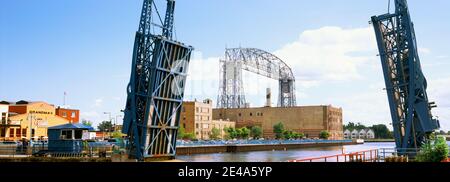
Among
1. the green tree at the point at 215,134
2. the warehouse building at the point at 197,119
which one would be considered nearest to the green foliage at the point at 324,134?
the warehouse building at the point at 197,119

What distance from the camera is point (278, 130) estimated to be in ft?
430

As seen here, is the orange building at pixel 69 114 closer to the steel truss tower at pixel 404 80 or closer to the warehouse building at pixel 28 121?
the warehouse building at pixel 28 121

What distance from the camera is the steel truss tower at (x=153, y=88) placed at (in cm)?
3472

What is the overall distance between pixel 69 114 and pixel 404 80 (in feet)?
238

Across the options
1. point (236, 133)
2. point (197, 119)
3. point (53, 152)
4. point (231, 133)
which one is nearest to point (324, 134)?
point (236, 133)

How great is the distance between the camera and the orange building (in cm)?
8622

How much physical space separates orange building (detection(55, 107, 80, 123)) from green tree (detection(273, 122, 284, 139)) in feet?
192

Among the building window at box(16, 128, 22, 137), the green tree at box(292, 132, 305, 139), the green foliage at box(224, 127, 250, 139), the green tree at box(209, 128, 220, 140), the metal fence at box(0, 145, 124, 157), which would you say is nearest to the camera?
the metal fence at box(0, 145, 124, 157)

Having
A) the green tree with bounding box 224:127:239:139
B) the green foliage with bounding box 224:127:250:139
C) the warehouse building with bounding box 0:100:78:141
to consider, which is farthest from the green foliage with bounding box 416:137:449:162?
the green foliage with bounding box 224:127:250:139

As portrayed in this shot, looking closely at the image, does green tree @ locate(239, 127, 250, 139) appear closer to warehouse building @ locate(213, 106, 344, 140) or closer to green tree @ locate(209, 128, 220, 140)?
green tree @ locate(209, 128, 220, 140)

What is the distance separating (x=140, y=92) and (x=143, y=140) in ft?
12.1
